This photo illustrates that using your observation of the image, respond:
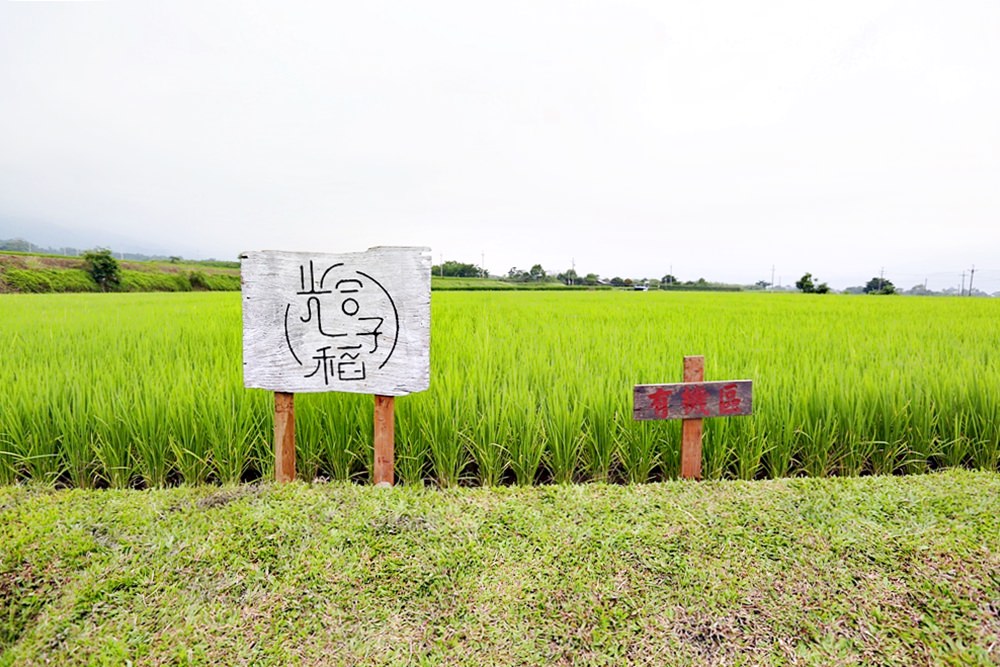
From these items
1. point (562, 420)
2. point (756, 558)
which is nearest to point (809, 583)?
point (756, 558)

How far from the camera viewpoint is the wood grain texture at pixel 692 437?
2053 millimetres

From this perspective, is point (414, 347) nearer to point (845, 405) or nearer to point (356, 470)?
point (356, 470)

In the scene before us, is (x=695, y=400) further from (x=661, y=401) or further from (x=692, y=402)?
(x=661, y=401)

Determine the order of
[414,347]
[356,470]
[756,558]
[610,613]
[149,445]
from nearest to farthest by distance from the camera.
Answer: [610,613], [756,558], [414,347], [149,445], [356,470]

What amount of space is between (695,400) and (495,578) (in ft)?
3.79

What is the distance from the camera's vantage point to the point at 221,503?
1.76m

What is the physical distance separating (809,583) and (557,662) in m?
0.85

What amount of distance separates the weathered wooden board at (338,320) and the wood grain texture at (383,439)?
6 centimetres

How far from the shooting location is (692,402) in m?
1.98

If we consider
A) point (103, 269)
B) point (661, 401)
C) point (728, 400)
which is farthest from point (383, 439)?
point (103, 269)

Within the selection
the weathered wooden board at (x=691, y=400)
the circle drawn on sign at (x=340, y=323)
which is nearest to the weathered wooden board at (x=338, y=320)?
the circle drawn on sign at (x=340, y=323)

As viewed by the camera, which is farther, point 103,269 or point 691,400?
point 103,269

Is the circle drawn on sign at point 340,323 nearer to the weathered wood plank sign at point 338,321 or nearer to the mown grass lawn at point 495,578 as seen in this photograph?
the weathered wood plank sign at point 338,321

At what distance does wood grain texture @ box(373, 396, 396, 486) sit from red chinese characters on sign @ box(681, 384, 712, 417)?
1.30 m
